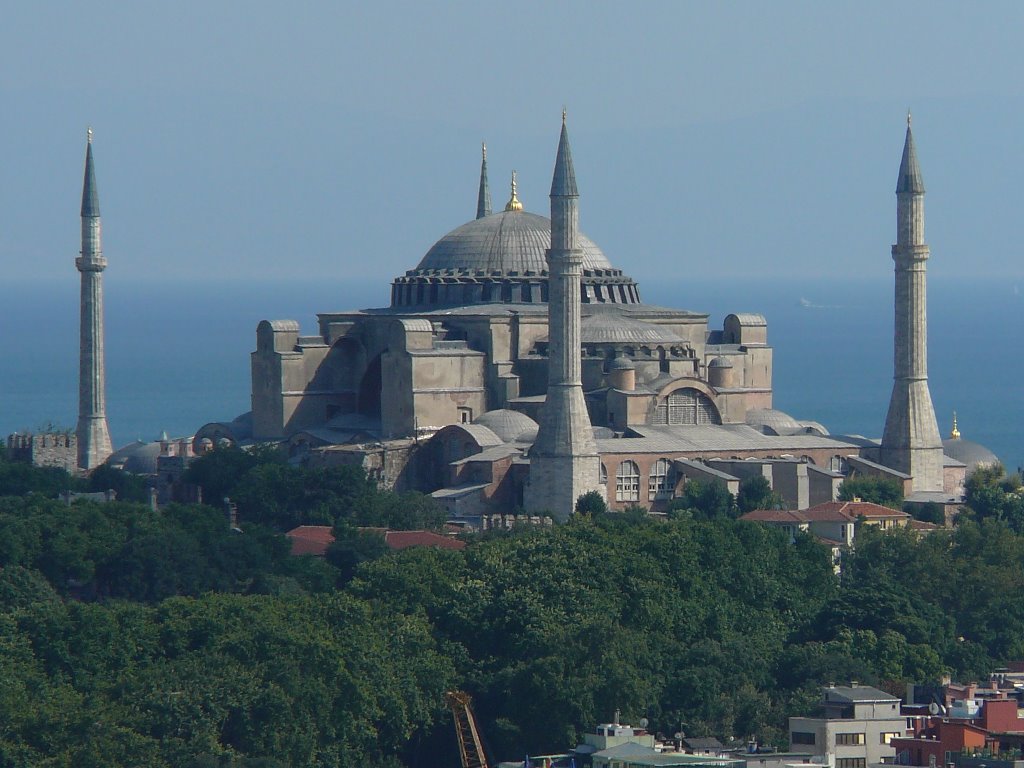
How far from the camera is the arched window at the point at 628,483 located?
61719mm

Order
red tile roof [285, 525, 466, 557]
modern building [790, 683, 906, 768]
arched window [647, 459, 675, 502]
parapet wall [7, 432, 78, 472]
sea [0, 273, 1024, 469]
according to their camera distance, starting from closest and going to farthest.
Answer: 1. modern building [790, 683, 906, 768]
2. red tile roof [285, 525, 466, 557]
3. arched window [647, 459, 675, 502]
4. parapet wall [7, 432, 78, 472]
5. sea [0, 273, 1024, 469]

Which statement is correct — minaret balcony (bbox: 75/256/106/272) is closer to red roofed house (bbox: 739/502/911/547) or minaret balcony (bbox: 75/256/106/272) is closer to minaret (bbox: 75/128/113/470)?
minaret (bbox: 75/128/113/470)

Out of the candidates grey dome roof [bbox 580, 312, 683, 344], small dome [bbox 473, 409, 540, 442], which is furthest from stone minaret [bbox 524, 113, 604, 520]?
grey dome roof [bbox 580, 312, 683, 344]

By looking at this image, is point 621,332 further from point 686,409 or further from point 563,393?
point 563,393

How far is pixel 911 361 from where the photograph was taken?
214 feet

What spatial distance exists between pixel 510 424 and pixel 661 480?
3.29m

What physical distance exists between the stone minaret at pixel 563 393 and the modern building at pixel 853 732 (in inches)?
838

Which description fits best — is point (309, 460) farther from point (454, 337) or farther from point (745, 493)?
point (745, 493)

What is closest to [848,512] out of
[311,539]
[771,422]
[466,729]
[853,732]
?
[771,422]

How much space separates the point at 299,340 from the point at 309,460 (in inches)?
181

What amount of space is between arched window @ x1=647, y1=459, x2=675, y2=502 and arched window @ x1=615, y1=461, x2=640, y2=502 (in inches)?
11.4

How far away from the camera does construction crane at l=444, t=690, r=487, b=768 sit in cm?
4075

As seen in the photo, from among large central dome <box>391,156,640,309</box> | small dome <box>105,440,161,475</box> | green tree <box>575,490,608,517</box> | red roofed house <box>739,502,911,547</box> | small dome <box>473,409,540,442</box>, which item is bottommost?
red roofed house <box>739,502,911,547</box>

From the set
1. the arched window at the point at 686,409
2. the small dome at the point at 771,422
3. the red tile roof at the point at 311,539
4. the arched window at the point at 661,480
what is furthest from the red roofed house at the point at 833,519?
the red tile roof at the point at 311,539
